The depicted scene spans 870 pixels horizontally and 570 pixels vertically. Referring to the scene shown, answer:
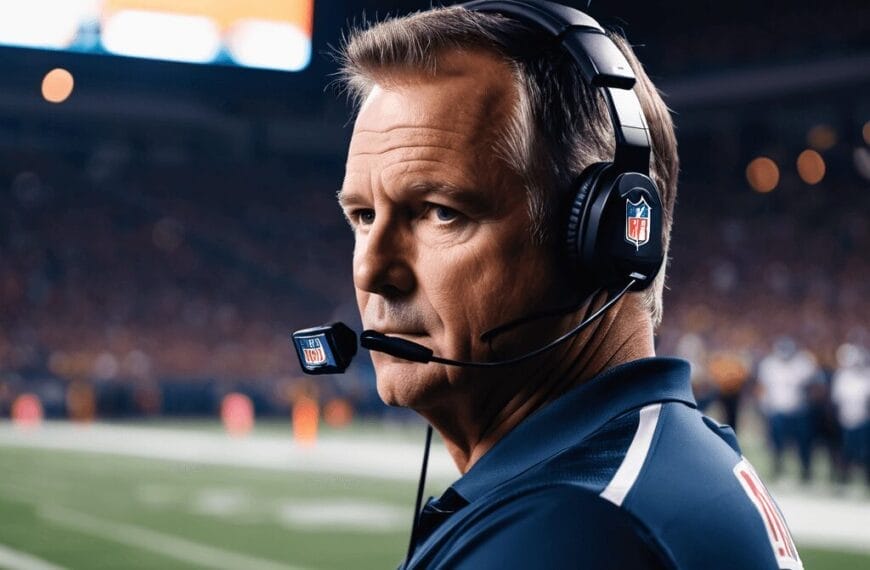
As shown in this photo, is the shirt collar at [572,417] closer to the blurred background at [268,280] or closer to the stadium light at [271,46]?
the stadium light at [271,46]

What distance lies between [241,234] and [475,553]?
29.9 metres

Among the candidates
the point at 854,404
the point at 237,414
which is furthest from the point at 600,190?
the point at 237,414

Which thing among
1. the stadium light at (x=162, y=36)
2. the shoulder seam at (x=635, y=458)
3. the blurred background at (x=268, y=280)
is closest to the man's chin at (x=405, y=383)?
the shoulder seam at (x=635, y=458)

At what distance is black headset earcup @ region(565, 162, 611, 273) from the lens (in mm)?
1281

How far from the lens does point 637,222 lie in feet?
4.56

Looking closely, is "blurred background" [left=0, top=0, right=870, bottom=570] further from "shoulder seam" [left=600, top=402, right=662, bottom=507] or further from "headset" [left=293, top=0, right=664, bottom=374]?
"shoulder seam" [left=600, top=402, right=662, bottom=507]

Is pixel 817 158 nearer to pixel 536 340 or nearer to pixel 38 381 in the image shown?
pixel 38 381

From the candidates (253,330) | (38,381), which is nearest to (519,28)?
(38,381)

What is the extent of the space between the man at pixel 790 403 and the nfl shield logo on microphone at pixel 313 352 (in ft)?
35.3

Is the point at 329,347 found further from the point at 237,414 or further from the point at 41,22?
the point at 237,414

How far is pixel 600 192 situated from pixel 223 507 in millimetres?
8808

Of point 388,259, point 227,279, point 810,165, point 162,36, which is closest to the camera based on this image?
point 388,259

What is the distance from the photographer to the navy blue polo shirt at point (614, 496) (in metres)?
0.98

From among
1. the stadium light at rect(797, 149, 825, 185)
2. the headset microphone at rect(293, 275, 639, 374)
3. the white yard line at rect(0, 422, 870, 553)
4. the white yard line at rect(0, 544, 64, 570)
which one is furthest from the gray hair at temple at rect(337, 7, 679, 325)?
the stadium light at rect(797, 149, 825, 185)
